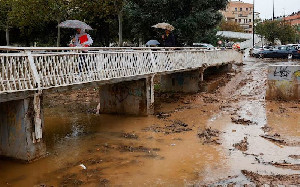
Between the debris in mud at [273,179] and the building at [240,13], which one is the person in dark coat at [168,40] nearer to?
the debris in mud at [273,179]

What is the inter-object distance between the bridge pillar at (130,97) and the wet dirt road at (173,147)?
0.40 metres

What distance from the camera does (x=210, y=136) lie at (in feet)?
34.4

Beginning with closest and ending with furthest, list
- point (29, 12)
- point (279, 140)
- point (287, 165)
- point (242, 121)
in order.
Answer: point (287, 165)
point (279, 140)
point (242, 121)
point (29, 12)

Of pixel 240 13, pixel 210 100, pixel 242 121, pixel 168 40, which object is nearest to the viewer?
pixel 242 121

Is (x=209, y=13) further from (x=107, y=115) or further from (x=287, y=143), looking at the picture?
(x=287, y=143)

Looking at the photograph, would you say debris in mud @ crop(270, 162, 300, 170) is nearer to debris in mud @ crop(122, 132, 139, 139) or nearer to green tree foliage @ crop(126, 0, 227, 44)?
debris in mud @ crop(122, 132, 139, 139)

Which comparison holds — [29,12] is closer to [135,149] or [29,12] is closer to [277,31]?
[135,149]

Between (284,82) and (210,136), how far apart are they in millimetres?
6816

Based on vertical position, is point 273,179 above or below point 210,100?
below

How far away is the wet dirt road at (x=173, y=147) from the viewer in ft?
24.0

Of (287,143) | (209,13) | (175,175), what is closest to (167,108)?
(287,143)

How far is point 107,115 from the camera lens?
1357 cm

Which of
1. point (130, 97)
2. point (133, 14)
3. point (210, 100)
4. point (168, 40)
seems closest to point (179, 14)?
point (133, 14)

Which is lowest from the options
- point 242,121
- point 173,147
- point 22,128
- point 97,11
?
point 173,147
